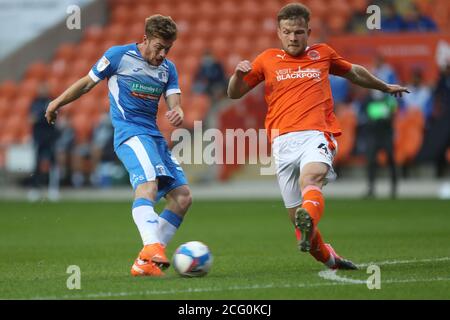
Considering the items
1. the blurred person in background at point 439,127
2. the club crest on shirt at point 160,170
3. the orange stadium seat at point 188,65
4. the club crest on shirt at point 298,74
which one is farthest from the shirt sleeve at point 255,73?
the orange stadium seat at point 188,65

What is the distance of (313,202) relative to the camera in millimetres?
7203

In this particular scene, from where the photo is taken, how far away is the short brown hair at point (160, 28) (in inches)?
306

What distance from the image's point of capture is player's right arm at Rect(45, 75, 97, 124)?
7766 mm

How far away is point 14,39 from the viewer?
2781cm

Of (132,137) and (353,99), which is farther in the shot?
(353,99)

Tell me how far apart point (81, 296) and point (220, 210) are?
10.1m

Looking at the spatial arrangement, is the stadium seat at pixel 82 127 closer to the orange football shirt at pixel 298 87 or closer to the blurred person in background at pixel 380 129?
the blurred person in background at pixel 380 129

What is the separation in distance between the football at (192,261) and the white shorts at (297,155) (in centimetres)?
84

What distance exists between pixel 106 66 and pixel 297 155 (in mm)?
1642

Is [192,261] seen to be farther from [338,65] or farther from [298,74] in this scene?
[338,65]

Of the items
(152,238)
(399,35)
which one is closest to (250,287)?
(152,238)

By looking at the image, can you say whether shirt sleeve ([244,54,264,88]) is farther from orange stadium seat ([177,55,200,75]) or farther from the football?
orange stadium seat ([177,55,200,75])

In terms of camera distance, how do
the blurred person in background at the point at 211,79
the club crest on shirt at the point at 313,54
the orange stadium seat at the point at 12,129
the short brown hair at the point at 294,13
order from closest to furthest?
the short brown hair at the point at 294,13 < the club crest on shirt at the point at 313,54 < the blurred person in background at the point at 211,79 < the orange stadium seat at the point at 12,129
